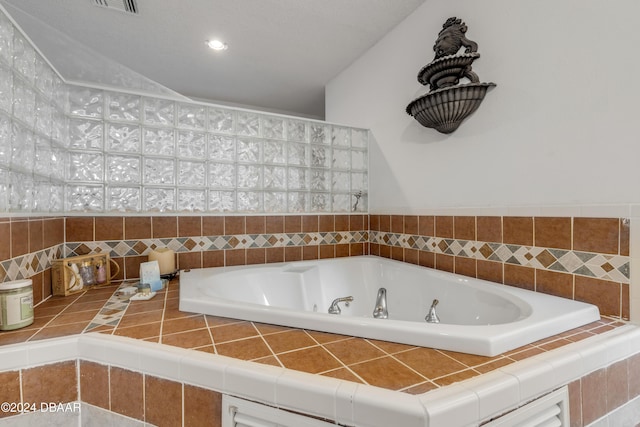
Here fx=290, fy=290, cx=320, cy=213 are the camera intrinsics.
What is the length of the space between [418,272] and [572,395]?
0.93 m

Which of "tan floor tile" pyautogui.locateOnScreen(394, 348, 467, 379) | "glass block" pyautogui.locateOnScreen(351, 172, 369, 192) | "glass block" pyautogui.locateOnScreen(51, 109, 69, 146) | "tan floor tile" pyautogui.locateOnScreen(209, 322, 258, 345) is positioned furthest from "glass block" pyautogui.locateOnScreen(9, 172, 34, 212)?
"glass block" pyautogui.locateOnScreen(351, 172, 369, 192)

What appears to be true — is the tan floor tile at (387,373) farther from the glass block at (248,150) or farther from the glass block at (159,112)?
the glass block at (159,112)

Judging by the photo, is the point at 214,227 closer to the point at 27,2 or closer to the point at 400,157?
the point at 400,157

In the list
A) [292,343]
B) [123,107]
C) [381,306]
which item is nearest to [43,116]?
[123,107]

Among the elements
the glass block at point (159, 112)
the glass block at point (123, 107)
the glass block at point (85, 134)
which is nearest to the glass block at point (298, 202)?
the glass block at point (159, 112)

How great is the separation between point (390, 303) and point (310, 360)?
1.13 meters

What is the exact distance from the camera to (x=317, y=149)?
6.75 feet

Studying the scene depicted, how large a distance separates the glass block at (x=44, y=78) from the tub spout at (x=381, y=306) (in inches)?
72.9

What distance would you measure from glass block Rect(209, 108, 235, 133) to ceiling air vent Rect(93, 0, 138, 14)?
702 millimetres

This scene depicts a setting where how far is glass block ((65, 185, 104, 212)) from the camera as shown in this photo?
147 cm

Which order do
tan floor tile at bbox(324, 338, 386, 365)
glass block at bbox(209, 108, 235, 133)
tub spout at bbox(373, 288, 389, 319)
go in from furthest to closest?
glass block at bbox(209, 108, 235, 133), tub spout at bbox(373, 288, 389, 319), tan floor tile at bbox(324, 338, 386, 365)

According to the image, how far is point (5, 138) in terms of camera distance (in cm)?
98

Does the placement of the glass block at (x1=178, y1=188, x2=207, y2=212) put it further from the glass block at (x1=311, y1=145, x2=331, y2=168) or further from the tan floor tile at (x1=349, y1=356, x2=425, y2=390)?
the tan floor tile at (x1=349, y1=356, x2=425, y2=390)

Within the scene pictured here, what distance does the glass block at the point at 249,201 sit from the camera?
1823 millimetres
